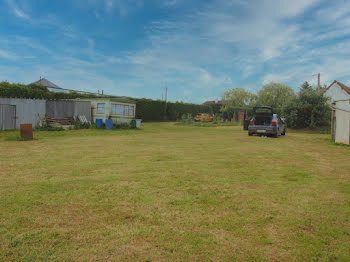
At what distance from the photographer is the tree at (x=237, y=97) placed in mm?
65562

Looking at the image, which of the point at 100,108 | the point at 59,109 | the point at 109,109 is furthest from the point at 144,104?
the point at 59,109

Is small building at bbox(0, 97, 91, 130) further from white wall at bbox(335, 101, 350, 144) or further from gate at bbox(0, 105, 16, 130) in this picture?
white wall at bbox(335, 101, 350, 144)

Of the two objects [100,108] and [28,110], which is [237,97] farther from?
[28,110]

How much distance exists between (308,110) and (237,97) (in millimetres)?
47407

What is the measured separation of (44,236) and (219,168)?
4019 millimetres

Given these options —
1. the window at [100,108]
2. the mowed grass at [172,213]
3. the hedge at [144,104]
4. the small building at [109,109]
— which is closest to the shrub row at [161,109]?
the hedge at [144,104]

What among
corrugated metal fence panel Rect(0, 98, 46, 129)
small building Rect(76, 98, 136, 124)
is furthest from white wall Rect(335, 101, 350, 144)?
corrugated metal fence panel Rect(0, 98, 46, 129)

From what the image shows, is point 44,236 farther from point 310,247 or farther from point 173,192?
point 310,247

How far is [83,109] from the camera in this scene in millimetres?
19641

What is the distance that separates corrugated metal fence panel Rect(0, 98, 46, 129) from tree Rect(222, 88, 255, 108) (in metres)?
54.5

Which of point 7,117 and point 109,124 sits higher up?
point 7,117

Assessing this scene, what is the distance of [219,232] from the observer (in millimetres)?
2625

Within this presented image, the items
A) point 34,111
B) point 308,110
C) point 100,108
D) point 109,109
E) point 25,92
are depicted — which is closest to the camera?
point 34,111

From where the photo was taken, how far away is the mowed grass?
2.28 metres
